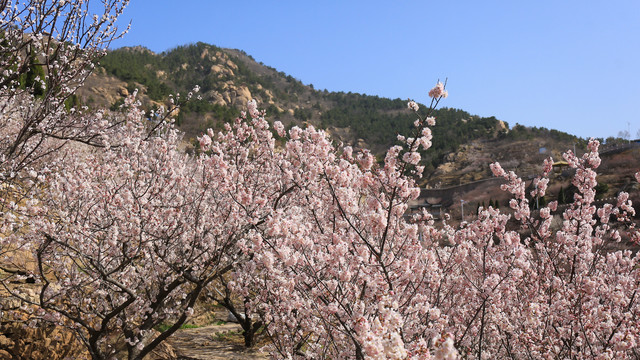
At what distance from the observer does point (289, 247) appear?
15.2ft

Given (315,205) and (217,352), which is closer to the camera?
(315,205)

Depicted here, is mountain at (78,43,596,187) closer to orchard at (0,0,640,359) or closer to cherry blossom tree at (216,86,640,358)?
orchard at (0,0,640,359)

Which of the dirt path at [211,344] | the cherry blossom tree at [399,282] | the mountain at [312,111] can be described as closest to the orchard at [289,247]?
the cherry blossom tree at [399,282]

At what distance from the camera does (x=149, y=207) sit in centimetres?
648

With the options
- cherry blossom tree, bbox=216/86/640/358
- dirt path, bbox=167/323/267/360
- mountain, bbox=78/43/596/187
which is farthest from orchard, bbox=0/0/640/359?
mountain, bbox=78/43/596/187

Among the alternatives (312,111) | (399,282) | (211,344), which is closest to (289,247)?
(399,282)

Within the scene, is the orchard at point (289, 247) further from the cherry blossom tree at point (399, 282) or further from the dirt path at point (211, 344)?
the dirt path at point (211, 344)

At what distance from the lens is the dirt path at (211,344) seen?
9127 millimetres

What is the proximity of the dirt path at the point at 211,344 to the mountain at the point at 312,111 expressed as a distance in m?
34.7

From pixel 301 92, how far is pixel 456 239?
10595cm

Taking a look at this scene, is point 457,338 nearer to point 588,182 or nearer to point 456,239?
point 456,239

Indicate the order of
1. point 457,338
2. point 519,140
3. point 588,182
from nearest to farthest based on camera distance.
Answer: point 457,338
point 588,182
point 519,140

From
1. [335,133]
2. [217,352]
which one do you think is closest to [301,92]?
[335,133]

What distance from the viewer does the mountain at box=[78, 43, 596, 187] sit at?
55.2 meters
